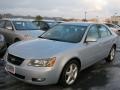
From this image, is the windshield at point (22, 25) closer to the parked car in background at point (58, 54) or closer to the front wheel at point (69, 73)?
the parked car in background at point (58, 54)

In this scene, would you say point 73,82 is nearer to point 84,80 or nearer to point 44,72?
point 84,80

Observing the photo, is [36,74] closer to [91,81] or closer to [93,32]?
[91,81]

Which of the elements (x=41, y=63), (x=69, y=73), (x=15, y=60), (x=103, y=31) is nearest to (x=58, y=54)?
(x=41, y=63)

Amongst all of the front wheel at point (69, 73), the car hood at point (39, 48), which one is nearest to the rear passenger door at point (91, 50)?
the front wheel at point (69, 73)

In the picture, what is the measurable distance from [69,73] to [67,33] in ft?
4.52

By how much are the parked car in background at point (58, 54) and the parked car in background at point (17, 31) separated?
3.64m

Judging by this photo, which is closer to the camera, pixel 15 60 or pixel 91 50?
pixel 15 60

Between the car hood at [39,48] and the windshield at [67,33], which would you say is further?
the windshield at [67,33]

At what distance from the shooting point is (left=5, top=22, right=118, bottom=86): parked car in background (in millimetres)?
4816

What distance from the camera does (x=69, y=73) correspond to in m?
5.41

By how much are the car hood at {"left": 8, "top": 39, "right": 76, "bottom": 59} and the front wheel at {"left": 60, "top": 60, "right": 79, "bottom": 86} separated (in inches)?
15.7

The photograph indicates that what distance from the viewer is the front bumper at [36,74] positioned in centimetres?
475

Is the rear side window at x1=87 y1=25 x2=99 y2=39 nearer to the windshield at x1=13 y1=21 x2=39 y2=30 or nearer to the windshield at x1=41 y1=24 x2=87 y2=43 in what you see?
the windshield at x1=41 y1=24 x2=87 y2=43

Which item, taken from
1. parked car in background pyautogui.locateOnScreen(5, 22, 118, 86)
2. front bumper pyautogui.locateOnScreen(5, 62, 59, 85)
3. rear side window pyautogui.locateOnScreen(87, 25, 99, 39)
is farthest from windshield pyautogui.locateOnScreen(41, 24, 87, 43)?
front bumper pyautogui.locateOnScreen(5, 62, 59, 85)
